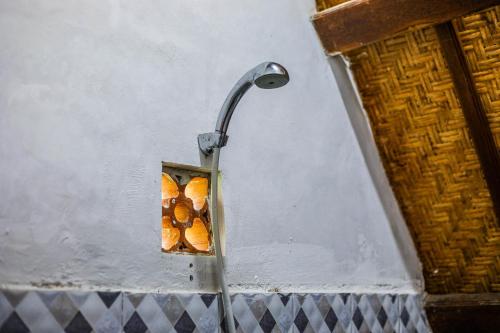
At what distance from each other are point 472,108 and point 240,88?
889mm

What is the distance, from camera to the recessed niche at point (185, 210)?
1.63 m

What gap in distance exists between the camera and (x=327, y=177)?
214cm

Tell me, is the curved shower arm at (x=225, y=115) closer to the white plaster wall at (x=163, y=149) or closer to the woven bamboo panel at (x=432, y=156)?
the white plaster wall at (x=163, y=149)

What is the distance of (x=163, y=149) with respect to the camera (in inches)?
63.3

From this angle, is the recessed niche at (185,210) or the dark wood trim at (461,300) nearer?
the recessed niche at (185,210)

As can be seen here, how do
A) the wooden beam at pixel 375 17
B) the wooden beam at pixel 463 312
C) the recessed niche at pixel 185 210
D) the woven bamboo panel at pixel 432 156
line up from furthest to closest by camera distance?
the wooden beam at pixel 463 312
the woven bamboo panel at pixel 432 156
the wooden beam at pixel 375 17
the recessed niche at pixel 185 210

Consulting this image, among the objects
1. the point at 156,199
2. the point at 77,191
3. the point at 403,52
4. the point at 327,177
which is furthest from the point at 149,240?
the point at 403,52

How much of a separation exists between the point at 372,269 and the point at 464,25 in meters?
0.86

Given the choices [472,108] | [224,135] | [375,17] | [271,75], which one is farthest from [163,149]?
[472,108]

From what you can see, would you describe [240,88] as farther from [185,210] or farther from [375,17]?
[375,17]

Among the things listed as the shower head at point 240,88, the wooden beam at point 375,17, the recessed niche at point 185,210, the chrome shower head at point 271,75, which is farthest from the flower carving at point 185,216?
the wooden beam at point 375,17

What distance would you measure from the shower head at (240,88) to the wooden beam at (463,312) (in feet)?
4.04

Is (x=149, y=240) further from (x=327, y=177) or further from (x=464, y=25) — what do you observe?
(x=464, y=25)

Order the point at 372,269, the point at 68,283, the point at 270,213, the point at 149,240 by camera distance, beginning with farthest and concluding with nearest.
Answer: the point at 372,269 < the point at 270,213 < the point at 149,240 < the point at 68,283
